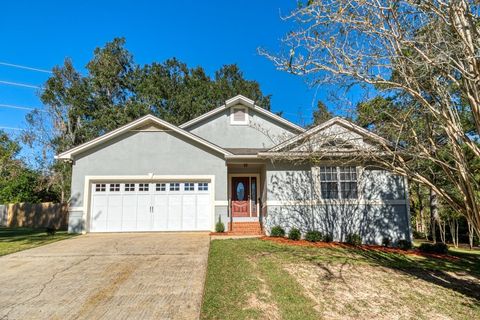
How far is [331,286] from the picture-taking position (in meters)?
6.72

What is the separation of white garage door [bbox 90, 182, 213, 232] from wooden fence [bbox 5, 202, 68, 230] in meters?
10.2

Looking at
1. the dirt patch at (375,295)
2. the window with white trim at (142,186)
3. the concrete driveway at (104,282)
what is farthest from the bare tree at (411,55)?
the window with white trim at (142,186)

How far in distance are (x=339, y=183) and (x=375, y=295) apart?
7.58m

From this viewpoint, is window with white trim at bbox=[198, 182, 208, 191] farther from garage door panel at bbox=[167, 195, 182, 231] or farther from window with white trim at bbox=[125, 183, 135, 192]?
window with white trim at bbox=[125, 183, 135, 192]

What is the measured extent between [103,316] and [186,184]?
31.5ft

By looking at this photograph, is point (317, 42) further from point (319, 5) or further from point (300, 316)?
point (300, 316)

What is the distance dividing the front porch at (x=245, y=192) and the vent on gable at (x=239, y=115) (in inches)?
114

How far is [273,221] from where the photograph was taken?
13.5 m

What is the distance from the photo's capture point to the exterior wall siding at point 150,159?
14117mm

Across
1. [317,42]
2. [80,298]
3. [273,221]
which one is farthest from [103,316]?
[273,221]

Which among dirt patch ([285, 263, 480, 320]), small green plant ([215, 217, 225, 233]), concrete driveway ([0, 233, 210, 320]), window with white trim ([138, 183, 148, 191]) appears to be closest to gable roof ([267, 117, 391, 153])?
dirt patch ([285, 263, 480, 320])

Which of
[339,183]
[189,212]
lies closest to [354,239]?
[339,183]

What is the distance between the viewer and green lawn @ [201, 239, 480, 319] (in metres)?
5.43

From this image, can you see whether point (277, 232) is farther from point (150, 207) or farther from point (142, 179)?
point (142, 179)
